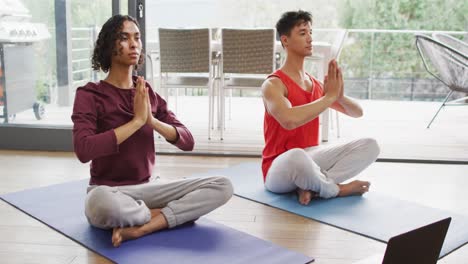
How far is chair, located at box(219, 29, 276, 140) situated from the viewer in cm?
414

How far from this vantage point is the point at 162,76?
4402 millimetres

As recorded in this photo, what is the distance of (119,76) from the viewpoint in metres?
2.25

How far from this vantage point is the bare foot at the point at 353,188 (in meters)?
2.75

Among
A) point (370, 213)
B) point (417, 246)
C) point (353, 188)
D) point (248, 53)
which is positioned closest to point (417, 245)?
point (417, 246)

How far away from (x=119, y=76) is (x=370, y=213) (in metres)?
1.22

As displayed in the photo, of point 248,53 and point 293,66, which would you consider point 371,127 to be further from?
point 293,66

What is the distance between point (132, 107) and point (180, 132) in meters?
0.21

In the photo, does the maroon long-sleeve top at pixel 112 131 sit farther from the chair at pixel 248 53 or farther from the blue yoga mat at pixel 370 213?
the chair at pixel 248 53

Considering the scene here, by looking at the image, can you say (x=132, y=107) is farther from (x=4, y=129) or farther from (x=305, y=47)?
(x=4, y=129)

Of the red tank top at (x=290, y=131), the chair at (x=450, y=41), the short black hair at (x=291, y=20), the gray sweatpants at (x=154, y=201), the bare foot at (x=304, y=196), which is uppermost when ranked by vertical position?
the short black hair at (x=291, y=20)

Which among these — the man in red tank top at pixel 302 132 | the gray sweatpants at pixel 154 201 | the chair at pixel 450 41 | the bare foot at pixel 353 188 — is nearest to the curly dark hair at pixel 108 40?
the gray sweatpants at pixel 154 201

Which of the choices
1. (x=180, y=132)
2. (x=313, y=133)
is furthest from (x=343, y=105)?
(x=180, y=132)

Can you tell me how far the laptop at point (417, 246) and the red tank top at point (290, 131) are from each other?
163 cm

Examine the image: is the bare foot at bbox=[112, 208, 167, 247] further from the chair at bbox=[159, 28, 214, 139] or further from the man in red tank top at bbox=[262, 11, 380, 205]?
the chair at bbox=[159, 28, 214, 139]
